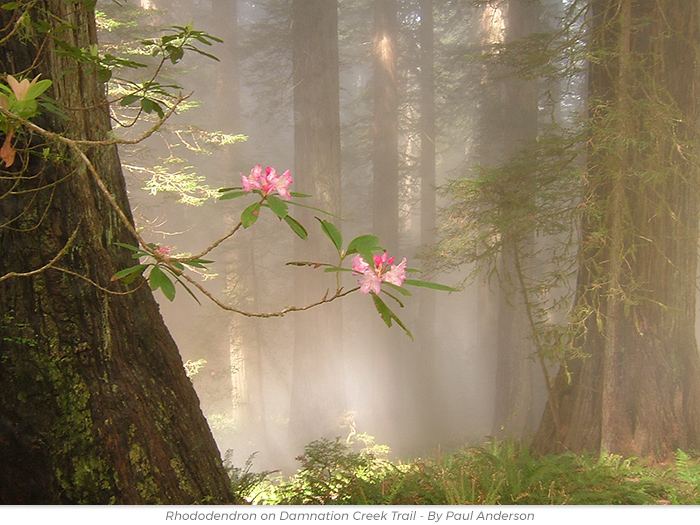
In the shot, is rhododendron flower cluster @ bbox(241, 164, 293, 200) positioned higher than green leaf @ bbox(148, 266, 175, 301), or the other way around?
rhododendron flower cluster @ bbox(241, 164, 293, 200)

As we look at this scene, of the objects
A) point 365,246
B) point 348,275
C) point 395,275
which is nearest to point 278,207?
point 365,246

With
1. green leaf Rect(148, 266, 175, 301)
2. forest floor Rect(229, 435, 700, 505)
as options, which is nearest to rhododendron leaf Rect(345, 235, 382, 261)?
green leaf Rect(148, 266, 175, 301)

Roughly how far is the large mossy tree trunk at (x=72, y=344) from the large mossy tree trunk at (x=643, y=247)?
4309mm

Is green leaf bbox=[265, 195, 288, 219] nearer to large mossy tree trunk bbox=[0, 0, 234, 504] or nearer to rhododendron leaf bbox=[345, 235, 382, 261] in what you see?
rhododendron leaf bbox=[345, 235, 382, 261]

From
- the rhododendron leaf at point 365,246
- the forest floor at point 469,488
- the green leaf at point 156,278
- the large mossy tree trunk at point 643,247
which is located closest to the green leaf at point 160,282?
the green leaf at point 156,278

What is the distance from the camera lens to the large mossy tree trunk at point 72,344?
1679 millimetres

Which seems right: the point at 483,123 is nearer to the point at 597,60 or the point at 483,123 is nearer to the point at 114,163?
the point at 597,60

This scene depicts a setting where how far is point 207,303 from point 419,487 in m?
14.9

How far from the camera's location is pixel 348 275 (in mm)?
11492

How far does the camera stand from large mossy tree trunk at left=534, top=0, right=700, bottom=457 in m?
4.76

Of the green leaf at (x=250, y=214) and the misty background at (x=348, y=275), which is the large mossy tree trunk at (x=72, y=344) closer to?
the green leaf at (x=250, y=214)

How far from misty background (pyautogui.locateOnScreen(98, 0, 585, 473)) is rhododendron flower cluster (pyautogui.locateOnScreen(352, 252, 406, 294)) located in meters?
6.60

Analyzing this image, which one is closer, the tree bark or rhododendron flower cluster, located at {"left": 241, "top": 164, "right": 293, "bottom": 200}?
rhododendron flower cluster, located at {"left": 241, "top": 164, "right": 293, "bottom": 200}
